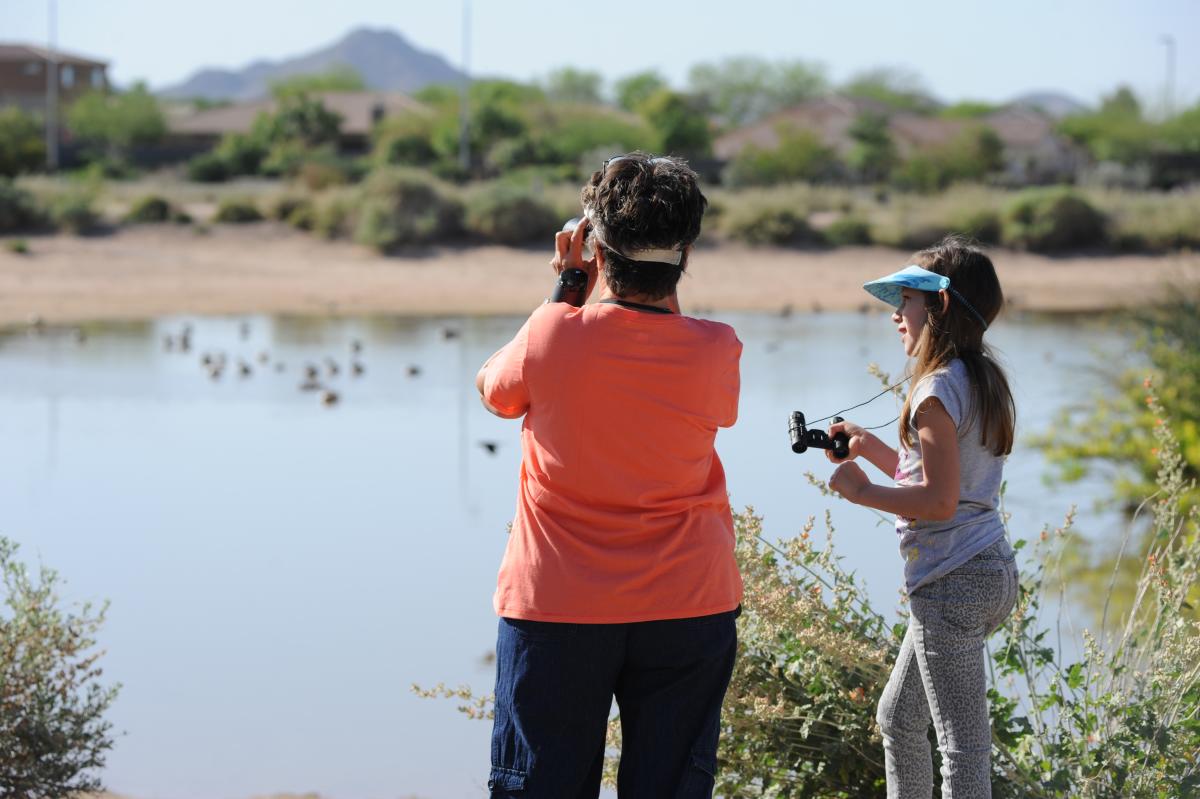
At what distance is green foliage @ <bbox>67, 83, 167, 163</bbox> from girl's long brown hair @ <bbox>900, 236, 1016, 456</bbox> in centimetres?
6351

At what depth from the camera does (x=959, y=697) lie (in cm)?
312

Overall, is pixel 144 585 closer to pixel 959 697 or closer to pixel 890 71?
pixel 959 697

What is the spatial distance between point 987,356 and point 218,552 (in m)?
6.34

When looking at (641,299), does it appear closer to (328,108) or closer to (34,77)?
(328,108)

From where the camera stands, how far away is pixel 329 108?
6912cm

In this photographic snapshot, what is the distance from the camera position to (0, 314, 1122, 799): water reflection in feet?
19.1

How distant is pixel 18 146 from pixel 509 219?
23078 mm

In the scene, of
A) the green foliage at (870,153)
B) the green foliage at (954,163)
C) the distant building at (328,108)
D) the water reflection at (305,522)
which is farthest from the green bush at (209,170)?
the water reflection at (305,522)

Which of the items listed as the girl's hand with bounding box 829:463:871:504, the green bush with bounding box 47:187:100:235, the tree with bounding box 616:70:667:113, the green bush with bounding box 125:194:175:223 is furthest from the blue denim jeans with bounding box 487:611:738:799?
the tree with bounding box 616:70:667:113

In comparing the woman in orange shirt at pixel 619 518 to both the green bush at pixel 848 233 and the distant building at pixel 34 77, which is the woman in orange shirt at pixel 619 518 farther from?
the distant building at pixel 34 77

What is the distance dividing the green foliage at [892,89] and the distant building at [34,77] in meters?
50.2

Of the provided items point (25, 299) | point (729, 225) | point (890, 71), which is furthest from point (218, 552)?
point (890, 71)

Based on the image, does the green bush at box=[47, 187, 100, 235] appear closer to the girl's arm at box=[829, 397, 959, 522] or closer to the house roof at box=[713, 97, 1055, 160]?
the girl's arm at box=[829, 397, 959, 522]

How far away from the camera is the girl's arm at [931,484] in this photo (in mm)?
3051
